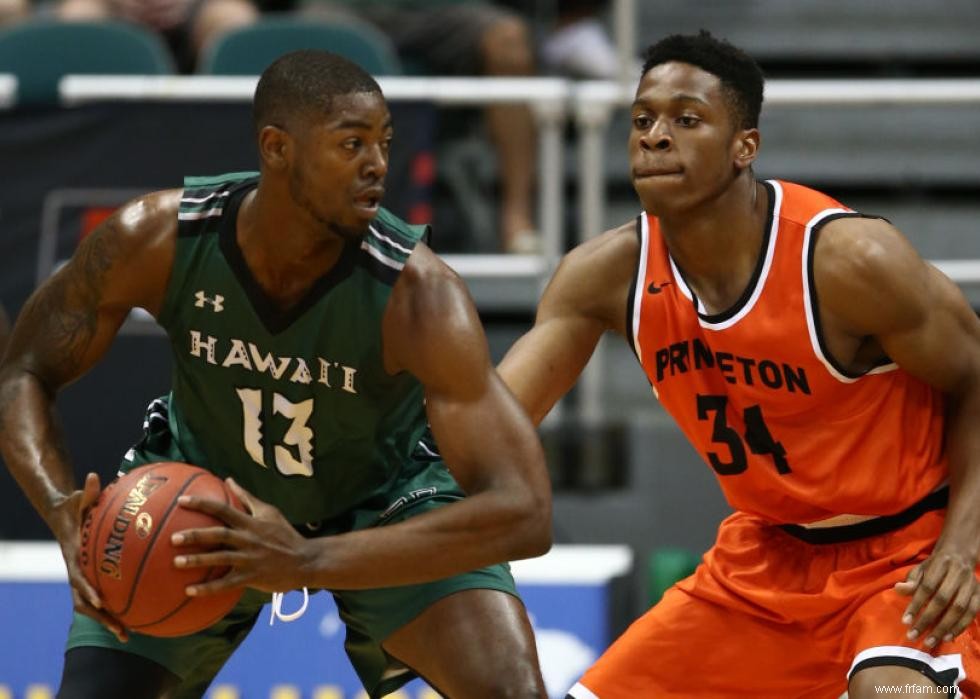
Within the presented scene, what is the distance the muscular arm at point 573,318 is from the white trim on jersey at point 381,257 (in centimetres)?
53

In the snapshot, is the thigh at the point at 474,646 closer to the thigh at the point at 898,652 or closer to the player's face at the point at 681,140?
the thigh at the point at 898,652

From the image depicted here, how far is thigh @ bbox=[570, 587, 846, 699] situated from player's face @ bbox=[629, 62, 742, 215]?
40.5 inches

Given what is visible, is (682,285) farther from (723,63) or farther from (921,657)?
(921,657)

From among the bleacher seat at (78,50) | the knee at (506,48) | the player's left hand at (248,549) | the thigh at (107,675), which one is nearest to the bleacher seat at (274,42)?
the bleacher seat at (78,50)

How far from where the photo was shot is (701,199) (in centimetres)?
413

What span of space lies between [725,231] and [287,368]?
1.09m

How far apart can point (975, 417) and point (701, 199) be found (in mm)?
809

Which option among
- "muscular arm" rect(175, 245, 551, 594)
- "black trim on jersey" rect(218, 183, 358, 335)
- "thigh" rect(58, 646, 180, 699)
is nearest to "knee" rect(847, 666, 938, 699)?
"muscular arm" rect(175, 245, 551, 594)

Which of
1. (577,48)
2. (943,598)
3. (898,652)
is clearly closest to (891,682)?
(898,652)

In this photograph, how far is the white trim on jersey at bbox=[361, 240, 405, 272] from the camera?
394 cm

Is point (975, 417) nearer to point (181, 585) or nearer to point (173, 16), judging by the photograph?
point (181, 585)

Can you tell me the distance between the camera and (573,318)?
14.6ft

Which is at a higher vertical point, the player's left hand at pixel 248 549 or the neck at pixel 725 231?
the neck at pixel 725 231

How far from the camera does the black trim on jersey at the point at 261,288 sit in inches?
156
